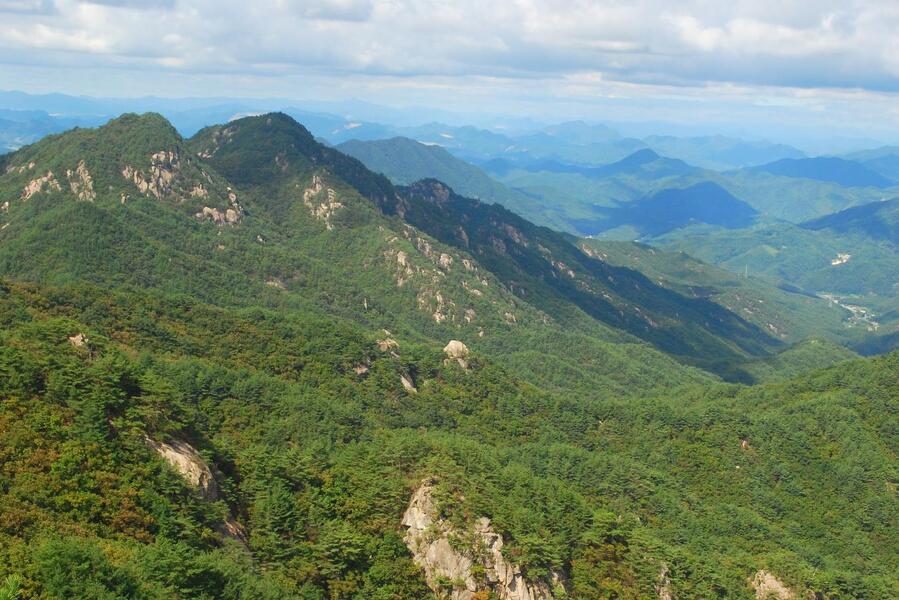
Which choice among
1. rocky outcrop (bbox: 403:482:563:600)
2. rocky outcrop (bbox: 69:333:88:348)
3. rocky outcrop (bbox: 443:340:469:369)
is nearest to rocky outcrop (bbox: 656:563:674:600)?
rocky outcrop (bbox: 403:482:563:600)

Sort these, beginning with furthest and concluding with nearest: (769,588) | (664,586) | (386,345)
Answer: (386,345) < (769,588) < (664,586)

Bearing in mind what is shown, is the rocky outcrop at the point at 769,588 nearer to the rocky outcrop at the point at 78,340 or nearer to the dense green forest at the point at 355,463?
the dense green forest at the point at 355,463

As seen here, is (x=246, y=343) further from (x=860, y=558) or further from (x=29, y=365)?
(x=860, y=558)

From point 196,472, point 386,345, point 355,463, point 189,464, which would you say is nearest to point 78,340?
point 189,464

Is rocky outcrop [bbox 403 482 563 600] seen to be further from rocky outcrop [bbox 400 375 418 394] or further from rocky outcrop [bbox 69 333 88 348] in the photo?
rocky outcrop [bbox 400 375 418 394]

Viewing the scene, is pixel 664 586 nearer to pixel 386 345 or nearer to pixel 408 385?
pixel 408 385
